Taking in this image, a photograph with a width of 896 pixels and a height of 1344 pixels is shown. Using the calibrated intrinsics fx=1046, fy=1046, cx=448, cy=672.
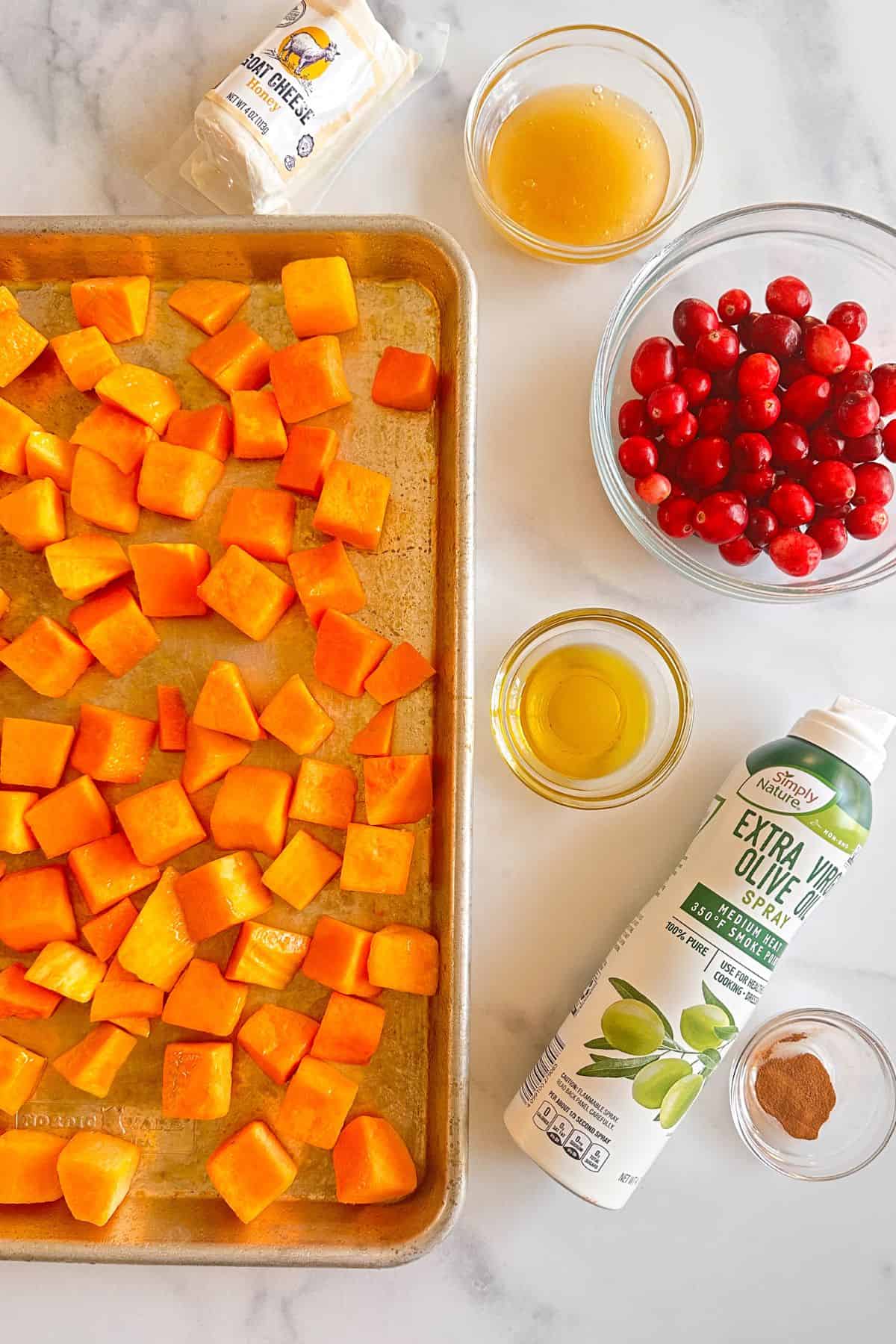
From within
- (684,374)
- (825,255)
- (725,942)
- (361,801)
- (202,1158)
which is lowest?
(202,1158)

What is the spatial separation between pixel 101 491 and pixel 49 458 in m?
0.08

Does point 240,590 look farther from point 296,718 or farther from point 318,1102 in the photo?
point 318,1102

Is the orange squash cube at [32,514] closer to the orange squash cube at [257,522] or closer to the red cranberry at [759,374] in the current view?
the orange squash cube at [257,522]

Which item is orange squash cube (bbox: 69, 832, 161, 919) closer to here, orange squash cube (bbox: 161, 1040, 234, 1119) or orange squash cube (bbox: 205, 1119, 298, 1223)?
orange squash cube (bbox: 161, 1040, 234, 1119)

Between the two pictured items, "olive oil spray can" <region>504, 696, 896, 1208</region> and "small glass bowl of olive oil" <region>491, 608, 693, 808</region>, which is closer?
"olive oil spray can" <region>504, 696, 896, 1208</region>

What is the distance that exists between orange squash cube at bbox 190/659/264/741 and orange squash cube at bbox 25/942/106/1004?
1.09ft

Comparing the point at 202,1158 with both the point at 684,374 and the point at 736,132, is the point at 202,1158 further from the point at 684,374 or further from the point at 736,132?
the point at 736,132

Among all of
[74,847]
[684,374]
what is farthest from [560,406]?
[74,847]

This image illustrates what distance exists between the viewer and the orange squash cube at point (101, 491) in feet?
4.47

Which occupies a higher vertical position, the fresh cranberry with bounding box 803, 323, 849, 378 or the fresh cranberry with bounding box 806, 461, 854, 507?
the fresh cranberry with bounding box 803, 323, 849, 378

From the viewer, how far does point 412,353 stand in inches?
54.6

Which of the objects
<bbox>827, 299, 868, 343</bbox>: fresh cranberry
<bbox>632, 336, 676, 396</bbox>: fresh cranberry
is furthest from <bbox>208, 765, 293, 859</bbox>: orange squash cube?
<bbox>827, 299, 868, 343</bbox>: fresh cranberry

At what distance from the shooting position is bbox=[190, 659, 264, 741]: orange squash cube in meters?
1.33

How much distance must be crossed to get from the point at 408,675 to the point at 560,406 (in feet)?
1.49
